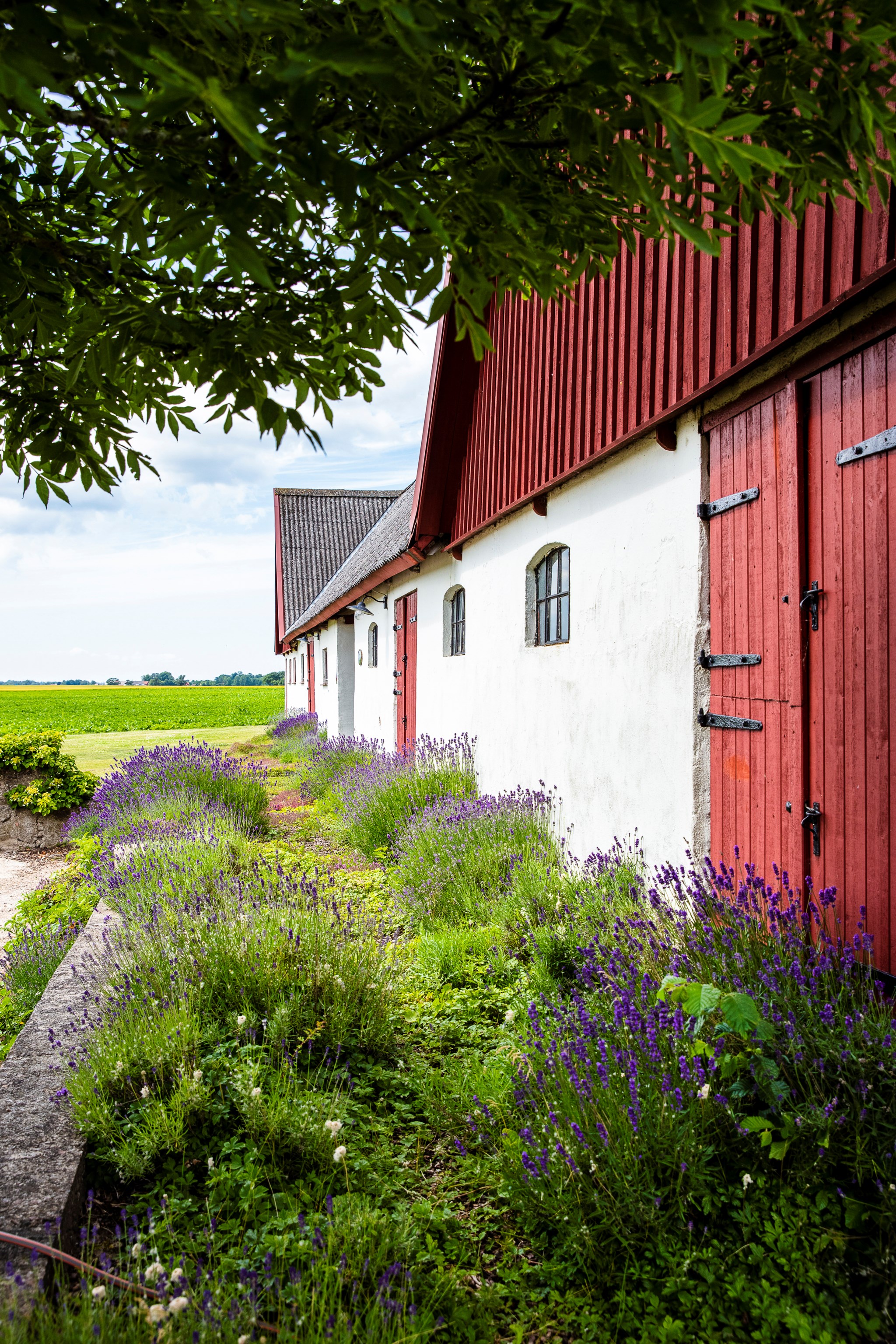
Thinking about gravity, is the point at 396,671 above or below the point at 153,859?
above

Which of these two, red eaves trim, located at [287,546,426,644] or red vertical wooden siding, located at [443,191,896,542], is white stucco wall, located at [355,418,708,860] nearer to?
red vertical wooden siding, located at [443,191,896,542]

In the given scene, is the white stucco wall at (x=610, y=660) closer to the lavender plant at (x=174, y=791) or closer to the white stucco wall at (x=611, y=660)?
the white stucco wall at (x=611, y=660)

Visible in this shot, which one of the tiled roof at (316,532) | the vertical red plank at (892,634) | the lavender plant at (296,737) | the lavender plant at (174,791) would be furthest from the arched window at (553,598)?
the tiled roof at (316,532)

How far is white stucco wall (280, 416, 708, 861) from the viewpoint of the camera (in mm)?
4062

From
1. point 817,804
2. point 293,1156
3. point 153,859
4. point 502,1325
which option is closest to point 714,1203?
point 502,1325

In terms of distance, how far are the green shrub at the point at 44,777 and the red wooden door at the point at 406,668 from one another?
170 inches

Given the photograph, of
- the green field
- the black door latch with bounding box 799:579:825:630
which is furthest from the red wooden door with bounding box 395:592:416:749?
the green field

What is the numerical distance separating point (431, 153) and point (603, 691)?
11.9 feet

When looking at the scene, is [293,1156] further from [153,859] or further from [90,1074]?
[153,859]

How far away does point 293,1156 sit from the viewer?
8.43 feet

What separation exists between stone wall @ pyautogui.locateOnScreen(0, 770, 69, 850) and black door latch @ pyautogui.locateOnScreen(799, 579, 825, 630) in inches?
371

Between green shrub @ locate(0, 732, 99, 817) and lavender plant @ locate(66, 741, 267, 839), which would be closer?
lavender plant @ locate(66, 741, 267, 839)

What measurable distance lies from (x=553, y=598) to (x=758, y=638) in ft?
9.13

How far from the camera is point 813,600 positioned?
316cm
